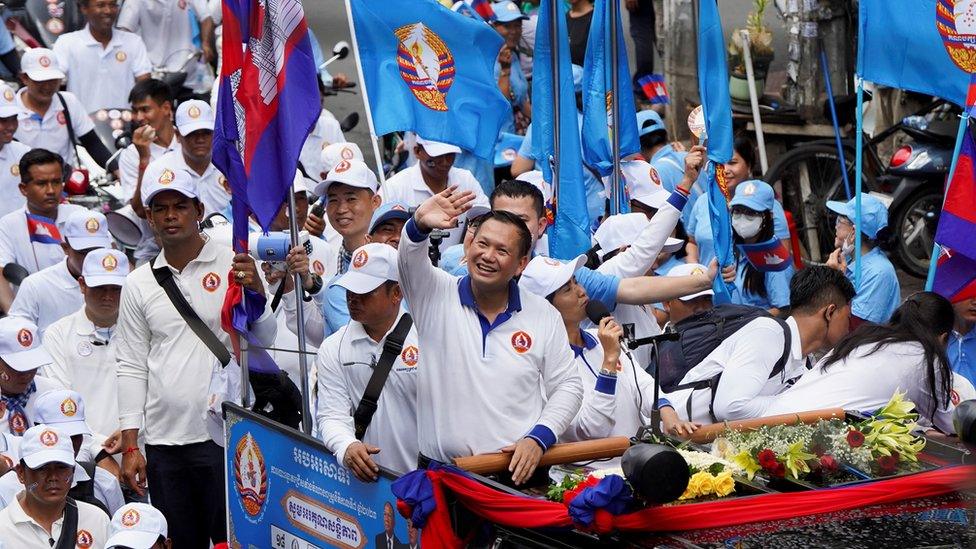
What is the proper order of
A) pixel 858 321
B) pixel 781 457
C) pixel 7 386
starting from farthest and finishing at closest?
pixel 858 321, pixel 7 386, pixel 781 457

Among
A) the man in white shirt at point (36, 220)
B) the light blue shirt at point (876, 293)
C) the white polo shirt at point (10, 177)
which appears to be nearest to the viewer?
the light blue shirt at point (876, 293)

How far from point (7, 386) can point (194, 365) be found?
51.8 inches

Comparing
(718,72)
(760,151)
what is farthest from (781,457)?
(760,151)

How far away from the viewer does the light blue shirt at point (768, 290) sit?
32.1 feet

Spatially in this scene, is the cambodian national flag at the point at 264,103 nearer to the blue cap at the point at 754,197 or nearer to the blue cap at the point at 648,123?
the blue cap at the point at 754,197

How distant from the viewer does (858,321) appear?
967 centimetres

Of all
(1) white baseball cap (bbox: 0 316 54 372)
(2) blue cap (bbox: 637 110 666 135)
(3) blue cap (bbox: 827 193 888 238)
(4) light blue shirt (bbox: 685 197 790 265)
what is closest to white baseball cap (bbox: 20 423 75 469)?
(1) white baseball cap (bbox: 0 316 54 372)

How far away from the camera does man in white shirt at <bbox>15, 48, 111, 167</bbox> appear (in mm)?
12773

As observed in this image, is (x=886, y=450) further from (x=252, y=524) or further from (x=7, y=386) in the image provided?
(x=7, y=386)

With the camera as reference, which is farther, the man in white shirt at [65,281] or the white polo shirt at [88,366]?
the man in white shirt at [65,281]

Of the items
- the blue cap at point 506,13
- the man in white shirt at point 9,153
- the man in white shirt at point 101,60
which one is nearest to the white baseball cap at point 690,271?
the man in white shirt at point 9,153

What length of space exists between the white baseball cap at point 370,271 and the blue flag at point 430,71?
280 centimetres

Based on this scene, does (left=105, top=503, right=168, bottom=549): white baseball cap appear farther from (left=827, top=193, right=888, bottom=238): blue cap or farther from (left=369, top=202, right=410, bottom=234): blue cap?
(left=827, top=193, right=888, bottom=238): blue cap

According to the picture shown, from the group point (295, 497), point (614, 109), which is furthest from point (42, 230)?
point (295, 497)
